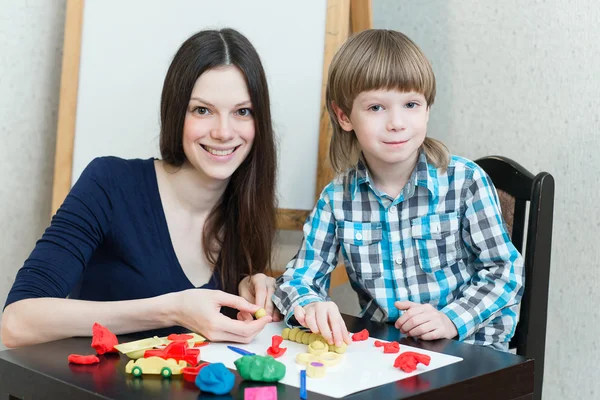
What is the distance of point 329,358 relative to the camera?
35.3 inches

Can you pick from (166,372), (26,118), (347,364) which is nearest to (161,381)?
(166,372)

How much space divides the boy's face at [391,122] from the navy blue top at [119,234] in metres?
0.41

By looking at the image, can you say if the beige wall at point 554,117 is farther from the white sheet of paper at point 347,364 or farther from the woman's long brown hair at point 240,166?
the white sheet of paper at point 347,364

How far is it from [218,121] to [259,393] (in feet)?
2.33

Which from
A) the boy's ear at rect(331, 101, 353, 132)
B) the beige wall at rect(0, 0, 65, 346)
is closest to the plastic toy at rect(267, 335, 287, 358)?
the boy's ear at rect(331, 101, 353, 132)

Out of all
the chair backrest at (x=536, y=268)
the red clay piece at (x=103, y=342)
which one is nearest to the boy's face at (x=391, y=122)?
the chair backrest at (x=536, y=268)

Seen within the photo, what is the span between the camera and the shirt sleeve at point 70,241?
3.83 feet

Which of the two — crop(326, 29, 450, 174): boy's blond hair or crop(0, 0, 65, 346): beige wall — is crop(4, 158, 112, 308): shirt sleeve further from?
crop(0, 0, 65, 346): beige wall

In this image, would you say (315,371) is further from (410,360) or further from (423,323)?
(423,323)

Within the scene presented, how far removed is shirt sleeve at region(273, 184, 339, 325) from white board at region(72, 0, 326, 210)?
0.31 metres

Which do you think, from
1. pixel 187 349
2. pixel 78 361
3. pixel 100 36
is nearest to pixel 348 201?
pixel 187 349

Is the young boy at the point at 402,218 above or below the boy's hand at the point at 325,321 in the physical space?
above

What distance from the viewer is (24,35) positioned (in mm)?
1835

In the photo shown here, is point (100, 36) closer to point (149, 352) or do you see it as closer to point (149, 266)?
point (149, 266)
